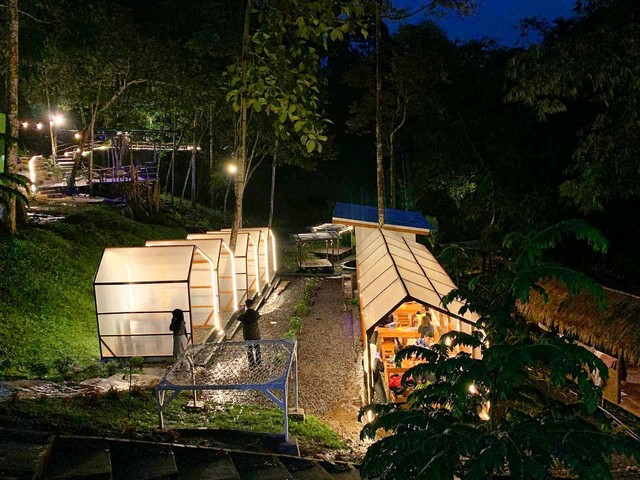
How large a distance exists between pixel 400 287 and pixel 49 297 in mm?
8943

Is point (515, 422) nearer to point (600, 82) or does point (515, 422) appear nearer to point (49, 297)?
point (600, 82)

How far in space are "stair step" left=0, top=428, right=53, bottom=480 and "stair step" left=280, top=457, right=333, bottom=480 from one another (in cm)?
248

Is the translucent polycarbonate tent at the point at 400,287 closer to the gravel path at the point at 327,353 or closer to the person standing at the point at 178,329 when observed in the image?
the gravel path at the point at 327,353

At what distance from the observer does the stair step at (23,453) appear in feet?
14.5

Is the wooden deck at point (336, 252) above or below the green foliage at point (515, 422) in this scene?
below

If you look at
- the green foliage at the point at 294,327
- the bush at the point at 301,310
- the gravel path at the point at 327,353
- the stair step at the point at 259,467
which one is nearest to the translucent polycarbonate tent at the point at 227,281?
the gravel path at the point at 327,353

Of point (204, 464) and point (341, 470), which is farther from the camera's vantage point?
point (341, 470)

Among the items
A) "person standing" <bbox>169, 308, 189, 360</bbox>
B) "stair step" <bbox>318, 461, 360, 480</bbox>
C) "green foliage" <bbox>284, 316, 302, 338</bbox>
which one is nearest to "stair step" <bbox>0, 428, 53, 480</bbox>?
"stair step" <bbox>318, 461, 360, 480</bbox>

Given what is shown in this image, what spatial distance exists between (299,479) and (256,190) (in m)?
37.7

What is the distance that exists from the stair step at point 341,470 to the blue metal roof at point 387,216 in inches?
530

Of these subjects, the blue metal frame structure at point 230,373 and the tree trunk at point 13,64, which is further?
the tree trunk at point 13,64

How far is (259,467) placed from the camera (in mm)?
5723

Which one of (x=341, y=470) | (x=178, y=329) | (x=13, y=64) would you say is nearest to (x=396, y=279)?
(x=178, y=329)

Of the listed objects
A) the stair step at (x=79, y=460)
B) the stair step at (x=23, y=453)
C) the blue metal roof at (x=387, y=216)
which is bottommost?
the stair step at (x=79, y=460)
